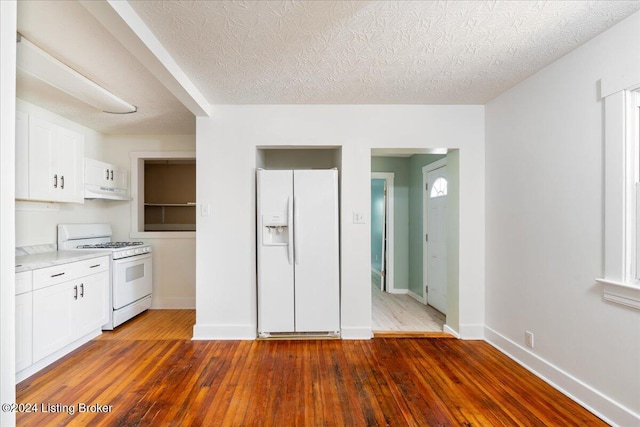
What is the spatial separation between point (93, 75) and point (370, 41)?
232cm

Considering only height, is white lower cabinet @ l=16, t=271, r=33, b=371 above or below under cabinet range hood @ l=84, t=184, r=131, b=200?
below

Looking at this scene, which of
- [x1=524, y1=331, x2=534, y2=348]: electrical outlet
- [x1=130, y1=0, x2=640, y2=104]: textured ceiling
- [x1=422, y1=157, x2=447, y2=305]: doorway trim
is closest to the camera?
[x1=130, y1=0, x2=640, y2=104]: textured ceiling

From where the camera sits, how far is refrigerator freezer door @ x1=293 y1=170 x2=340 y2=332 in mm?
3012

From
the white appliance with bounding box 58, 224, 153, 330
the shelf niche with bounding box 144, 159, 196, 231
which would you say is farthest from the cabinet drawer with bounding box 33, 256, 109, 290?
the shelf niche with bounding box 144, 159, 196, 231

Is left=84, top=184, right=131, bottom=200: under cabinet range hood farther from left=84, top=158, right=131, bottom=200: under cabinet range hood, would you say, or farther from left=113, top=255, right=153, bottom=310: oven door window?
left=113, top=255, right=153, bottom=310: oven door window

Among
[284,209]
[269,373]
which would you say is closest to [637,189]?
[284,209]

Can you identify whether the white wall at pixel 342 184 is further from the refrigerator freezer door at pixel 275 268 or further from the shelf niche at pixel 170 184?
the shelf niche at pixel 170 184

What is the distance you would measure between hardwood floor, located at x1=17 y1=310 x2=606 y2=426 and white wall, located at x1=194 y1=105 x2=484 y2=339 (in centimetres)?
38

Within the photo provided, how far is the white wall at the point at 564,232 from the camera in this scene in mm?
Answer: 1785

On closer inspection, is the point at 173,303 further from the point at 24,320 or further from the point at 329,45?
the point at 329,45

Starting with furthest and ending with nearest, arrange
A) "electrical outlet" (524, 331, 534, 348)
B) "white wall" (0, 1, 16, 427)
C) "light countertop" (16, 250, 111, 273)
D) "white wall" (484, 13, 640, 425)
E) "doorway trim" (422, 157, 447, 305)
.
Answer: "doorway trim" (422, 157, 447, 305) < "electrical outlet" (524, 331, 534, 348) < "light countertop" (16, 250, 111, 273) < "white wall" (484, 13, 640, 425) < "white wall" (0, 1, 16, 427)

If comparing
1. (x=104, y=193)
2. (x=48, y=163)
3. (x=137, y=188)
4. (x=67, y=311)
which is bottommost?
(x=67, y=311)

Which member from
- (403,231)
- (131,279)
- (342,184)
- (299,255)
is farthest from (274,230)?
A: (403,231)

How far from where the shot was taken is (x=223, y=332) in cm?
304
